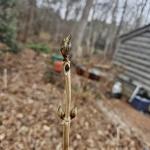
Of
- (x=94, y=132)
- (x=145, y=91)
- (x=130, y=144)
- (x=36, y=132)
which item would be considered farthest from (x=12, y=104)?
(x=145, y=91)

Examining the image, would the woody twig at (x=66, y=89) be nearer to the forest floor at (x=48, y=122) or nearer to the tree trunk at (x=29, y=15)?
the forest floor at (x=48, y=122)

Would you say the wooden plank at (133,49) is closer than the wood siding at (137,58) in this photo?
No

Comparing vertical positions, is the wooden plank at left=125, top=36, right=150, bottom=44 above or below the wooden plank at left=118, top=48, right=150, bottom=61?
above

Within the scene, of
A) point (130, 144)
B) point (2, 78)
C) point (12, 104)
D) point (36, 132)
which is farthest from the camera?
point (2, 78)

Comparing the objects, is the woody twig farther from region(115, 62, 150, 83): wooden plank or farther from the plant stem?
region(115, 62, 150, 83): wooden plank

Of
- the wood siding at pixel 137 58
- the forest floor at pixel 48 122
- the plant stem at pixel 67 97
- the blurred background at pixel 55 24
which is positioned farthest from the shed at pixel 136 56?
the plant stem at pixel 67 97

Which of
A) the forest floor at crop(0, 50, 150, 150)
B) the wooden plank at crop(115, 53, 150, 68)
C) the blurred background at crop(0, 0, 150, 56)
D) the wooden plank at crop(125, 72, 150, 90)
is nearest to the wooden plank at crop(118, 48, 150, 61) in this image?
the wooden plank at crop(115, 53, 150, 68)

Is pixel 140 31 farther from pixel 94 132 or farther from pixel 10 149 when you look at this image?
pixel 10 149
